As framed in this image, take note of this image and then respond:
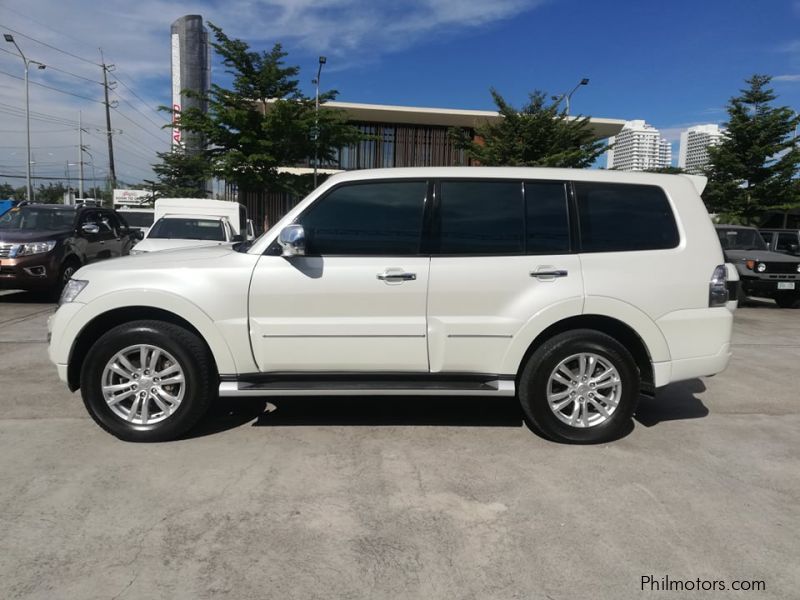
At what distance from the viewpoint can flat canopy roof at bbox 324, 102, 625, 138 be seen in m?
34.0

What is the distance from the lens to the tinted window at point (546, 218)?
416 cm

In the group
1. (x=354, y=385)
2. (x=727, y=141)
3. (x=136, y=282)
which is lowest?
(x=354, y=385)

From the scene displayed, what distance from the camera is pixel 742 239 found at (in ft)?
43.4

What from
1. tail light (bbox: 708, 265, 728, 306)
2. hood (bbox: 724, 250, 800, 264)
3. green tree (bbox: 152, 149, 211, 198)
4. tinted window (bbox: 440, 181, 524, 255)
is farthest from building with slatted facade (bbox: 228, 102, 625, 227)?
tail light (bbox: 708, 265, 728, 306)

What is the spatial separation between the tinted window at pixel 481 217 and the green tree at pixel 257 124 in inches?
784

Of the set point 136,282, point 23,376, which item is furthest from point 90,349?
point 23,376

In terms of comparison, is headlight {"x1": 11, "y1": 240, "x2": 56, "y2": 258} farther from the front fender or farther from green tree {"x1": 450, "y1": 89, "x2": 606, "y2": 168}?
green tree {"x1": 450, "y1": 89, "x2": 606, "y2": 168}

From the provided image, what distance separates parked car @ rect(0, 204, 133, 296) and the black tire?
14461 millimetres

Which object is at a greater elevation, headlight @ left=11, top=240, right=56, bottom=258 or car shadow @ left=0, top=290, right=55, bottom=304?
headlight @ left=11, top=240, right=56, bottom=258

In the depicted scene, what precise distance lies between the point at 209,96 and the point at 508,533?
987 inches

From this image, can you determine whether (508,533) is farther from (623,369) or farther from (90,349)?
(90,349)

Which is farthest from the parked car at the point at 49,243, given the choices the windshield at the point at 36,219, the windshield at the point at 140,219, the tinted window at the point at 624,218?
the tinted window at the point at 624,218

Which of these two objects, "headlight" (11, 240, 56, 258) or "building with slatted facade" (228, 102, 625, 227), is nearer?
"headlight" (11, 240, 56, 258)

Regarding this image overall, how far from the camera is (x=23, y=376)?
5797 millimetres
